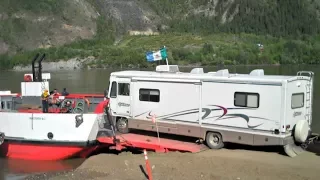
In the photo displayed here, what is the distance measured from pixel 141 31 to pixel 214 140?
158310 mm

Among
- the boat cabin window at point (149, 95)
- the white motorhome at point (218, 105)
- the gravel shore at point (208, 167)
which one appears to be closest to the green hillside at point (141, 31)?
the white motorhome at point (218, 105)

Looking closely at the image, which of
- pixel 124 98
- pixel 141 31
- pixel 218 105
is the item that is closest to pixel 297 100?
pixel 218 105

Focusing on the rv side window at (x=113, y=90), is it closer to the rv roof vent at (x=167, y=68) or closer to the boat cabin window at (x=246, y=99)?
the rv roof vent at (x=167, y=68)

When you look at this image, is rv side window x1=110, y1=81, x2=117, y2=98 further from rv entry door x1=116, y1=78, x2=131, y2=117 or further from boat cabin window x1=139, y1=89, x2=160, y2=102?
boat cabin window x1=139, y1=89, x2=160, y2=102

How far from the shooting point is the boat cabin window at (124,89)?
18.9m

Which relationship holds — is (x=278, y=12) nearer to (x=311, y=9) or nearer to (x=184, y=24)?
(x=311, y=9)

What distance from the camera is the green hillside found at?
129m

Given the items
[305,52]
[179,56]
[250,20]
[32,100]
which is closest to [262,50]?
[305,52]

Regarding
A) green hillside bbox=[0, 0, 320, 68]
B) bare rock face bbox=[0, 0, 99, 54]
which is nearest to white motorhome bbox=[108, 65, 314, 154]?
green hillside bbox=[0, 0, 320, 68]

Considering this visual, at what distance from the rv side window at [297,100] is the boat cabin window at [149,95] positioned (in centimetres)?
528

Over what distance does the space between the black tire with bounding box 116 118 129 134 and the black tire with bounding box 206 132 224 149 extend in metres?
3.98

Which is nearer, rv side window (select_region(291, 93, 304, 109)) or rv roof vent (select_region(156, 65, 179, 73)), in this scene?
rv side window (select_region(291, 93, 304, 109))

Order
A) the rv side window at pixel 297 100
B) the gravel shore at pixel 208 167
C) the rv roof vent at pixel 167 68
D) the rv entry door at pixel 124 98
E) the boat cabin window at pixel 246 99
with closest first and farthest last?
1. the gravel shore at pixel 208 167
2. the rv side window at pixel 297 100
3. the boat cabin window at pixel 246 99
4. the rv roof vent at pixel 167 68
5. the rv entry door at pixel 124 98

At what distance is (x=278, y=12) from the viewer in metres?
200
